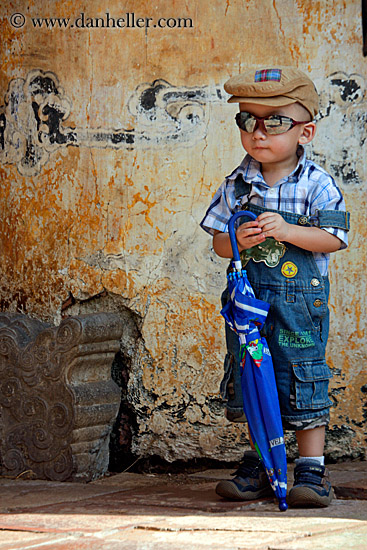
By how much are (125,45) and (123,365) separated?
1325 mm

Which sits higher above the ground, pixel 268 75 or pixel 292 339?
pixel 268 75

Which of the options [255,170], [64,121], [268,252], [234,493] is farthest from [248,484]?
[64,121]

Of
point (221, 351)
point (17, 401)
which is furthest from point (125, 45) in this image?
point (17, 401)

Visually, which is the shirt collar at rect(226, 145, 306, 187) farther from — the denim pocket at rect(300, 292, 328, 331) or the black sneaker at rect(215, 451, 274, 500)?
the black sneaker at rect(215, 451, 274, 500)

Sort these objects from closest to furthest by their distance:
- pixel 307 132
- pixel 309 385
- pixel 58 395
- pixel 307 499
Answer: pixel 307 499 → pixel 309 385 → pixel 307 132 → pixel 58 395

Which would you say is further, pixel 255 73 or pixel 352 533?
pixel 255 73

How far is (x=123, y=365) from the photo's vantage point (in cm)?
351

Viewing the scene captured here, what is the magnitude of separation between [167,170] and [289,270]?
1.09 metres

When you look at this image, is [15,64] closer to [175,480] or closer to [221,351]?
[221,351]

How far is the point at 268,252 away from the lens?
2.55 meters

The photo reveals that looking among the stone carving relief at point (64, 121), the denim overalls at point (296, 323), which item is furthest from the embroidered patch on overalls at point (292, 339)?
the stone carving relief at point (64, 121)

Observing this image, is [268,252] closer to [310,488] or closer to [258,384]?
[258,384]

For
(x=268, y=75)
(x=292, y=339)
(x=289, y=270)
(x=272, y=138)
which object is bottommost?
(x=292, y=339)

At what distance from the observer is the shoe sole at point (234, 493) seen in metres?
2.54
